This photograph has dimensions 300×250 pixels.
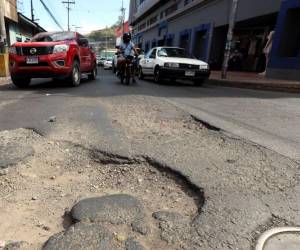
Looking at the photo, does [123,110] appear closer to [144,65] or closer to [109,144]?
[109,144]

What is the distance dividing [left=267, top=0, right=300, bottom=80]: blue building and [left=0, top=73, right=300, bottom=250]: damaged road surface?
9.18m

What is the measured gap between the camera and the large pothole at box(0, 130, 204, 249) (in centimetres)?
218

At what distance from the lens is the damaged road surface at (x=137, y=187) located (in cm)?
219

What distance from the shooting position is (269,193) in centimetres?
278

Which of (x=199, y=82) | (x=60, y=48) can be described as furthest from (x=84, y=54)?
(x=199, y=82)

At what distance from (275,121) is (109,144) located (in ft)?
9.88

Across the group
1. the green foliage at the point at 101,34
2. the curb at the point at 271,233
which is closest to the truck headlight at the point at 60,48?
the curb at the point at 271,233

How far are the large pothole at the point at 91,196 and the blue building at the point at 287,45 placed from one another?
10.9m

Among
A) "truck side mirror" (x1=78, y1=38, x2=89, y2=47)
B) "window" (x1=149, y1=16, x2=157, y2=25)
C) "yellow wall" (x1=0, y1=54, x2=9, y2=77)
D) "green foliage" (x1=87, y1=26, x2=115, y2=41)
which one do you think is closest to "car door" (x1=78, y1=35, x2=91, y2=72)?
"truck side mirror" (x1=78, y1=38, x2=89, y2=47)

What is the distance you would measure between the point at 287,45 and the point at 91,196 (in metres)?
12.8

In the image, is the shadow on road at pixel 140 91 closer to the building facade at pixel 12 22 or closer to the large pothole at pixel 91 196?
the large pothole at pixel 91 196

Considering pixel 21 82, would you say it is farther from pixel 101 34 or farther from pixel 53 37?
pixel 101 34

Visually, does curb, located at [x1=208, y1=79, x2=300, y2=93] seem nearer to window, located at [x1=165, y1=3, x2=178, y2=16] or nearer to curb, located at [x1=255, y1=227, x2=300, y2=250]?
curb, located at [x1=255, y1=227, x2=300, y2=250]

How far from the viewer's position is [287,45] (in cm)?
1335
